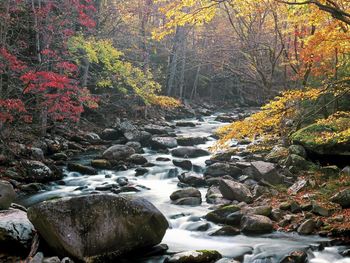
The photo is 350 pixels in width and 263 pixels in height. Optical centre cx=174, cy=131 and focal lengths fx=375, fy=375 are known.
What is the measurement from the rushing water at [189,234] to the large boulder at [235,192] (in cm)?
76

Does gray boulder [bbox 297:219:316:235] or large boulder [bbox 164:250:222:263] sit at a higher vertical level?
gray boulder [bbox 297:219:316:235]

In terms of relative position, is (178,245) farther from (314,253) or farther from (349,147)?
(349,147)

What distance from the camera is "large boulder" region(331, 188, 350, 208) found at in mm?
9914

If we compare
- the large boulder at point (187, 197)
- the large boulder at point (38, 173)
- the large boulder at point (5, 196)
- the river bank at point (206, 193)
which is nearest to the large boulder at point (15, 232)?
the river bank at point (206, 193)

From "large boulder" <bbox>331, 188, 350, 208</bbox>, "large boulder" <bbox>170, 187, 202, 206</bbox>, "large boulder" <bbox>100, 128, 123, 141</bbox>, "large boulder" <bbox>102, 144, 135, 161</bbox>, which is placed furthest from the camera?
"large boulder" <bbox>100, 128, 123, 141</bbox>

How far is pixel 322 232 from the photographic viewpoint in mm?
8875

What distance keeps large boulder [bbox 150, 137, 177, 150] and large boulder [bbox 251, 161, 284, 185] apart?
7.58m

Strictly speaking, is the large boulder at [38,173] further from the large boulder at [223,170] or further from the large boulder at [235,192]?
the large boulder at [235,192]

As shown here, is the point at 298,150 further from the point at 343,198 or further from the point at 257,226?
the point at 257,226

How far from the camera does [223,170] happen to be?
48.7 feet

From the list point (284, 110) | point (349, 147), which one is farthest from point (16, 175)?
point (349, 147)

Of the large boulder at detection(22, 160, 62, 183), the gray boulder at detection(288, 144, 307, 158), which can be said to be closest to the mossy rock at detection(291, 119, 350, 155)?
the gray boulder at detection(288, 144, 307, 158)

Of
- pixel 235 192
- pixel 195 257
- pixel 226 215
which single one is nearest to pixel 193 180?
pixel 235 192

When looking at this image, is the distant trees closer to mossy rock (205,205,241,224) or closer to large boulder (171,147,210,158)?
large boulder (171,147,210,158)
